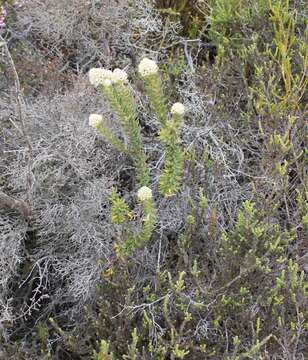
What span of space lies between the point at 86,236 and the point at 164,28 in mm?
1547

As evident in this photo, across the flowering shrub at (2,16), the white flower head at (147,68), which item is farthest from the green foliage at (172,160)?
the flowering shrub at (2,16)

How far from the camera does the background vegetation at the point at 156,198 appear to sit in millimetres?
2320

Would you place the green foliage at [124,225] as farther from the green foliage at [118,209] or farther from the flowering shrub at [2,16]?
the flowering shrub at [2,16]

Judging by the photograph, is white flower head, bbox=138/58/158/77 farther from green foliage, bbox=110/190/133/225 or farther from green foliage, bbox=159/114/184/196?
green foliage, bbox=110/190/133/225

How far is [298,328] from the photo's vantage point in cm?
216

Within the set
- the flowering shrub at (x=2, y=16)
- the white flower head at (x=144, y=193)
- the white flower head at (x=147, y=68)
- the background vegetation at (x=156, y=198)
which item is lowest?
the background vegetation at (x=156, y=198)

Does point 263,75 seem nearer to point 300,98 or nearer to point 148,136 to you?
point 300,98

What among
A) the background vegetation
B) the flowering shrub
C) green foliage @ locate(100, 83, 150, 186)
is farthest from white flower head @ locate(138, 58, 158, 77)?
the flowering shrub

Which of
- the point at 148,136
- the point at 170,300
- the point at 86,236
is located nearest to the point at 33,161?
the point at 86,236

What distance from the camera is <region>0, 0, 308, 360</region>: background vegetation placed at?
7.61 ft

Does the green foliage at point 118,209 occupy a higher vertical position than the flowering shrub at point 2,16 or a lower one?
lower

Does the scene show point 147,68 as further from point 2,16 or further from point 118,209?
point 2,16

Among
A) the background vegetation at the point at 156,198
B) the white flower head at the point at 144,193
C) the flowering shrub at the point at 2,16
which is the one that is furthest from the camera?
the flowering shrub at the point at 2,16

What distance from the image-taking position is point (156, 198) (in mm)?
2805
